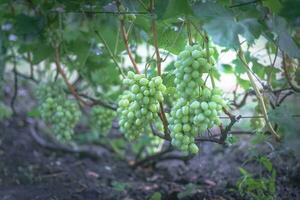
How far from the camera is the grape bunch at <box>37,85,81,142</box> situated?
7.91 feet

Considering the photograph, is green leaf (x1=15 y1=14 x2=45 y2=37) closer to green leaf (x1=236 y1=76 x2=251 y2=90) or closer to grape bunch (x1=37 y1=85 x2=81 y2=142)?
grape bunch (x1=37 y1=85 x2=81 y2=142)

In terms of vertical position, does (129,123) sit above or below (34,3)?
below

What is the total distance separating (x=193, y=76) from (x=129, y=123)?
36cm

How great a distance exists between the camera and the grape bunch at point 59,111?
241 cm

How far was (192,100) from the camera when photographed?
1574 millimetres

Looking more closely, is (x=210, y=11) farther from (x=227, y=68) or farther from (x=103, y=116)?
(x=103, y=116)

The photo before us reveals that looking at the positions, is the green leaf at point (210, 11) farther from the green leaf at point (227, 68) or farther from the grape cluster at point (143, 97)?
the green leaf at point (227, 68)

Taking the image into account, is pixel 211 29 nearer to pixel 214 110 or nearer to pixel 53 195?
pixel 214 110

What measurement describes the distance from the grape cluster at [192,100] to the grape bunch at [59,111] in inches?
36.4

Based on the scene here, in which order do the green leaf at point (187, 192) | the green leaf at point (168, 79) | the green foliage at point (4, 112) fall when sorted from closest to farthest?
1. the green leaf at point (168, 79)
2. the green leaf at point (187, 192)
3. the green foliage at point (4, 112)

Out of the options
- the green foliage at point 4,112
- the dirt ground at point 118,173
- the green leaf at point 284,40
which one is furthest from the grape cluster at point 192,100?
the green foliage at point 4,112

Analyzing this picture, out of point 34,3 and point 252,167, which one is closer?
point 34,3

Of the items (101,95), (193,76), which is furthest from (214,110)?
(101,95)

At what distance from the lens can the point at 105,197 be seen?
8.13ft
